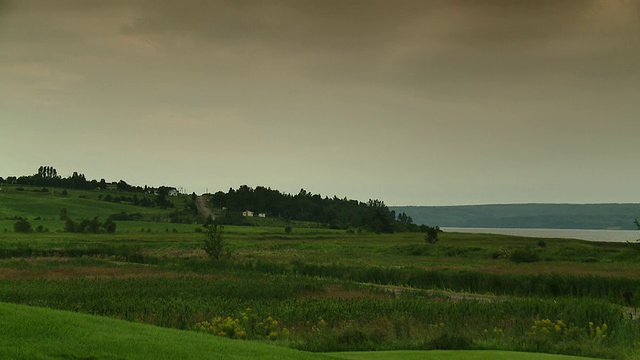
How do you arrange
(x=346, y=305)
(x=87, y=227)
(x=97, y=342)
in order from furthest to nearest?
(x=87, y=227) < (x=346, y=305) < (x=97, y=342)

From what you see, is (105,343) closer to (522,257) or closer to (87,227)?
(522,257)

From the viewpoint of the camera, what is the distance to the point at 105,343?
12.3 m

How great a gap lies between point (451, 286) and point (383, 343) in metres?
30.3

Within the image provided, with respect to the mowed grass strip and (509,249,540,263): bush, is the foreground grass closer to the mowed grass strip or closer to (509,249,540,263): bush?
the mowed grass strip

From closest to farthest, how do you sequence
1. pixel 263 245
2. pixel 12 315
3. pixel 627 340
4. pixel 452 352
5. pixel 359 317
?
pixel 12 315 → pixel 452 352 → pixel 627 340 → pixel 359 317 → pixel 263 245

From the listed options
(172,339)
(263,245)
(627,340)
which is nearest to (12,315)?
(172,339)

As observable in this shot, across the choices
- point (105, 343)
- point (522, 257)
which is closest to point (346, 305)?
point (105, 343)

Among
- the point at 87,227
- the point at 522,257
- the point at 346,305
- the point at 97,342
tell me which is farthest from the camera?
the point at 87,227

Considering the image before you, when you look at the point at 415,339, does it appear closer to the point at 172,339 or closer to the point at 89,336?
the point at 172,339

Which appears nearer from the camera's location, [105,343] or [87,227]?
[105,343]

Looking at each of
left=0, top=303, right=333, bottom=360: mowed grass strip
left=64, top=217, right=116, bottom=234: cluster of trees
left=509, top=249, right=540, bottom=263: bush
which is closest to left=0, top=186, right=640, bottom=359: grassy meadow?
left=0, top=303, right=333, bottom=360: mowed grass strip

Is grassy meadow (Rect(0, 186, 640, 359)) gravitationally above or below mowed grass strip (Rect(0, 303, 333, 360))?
below

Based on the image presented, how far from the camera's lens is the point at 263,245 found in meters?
109

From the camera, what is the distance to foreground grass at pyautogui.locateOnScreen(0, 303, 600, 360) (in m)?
11.5
